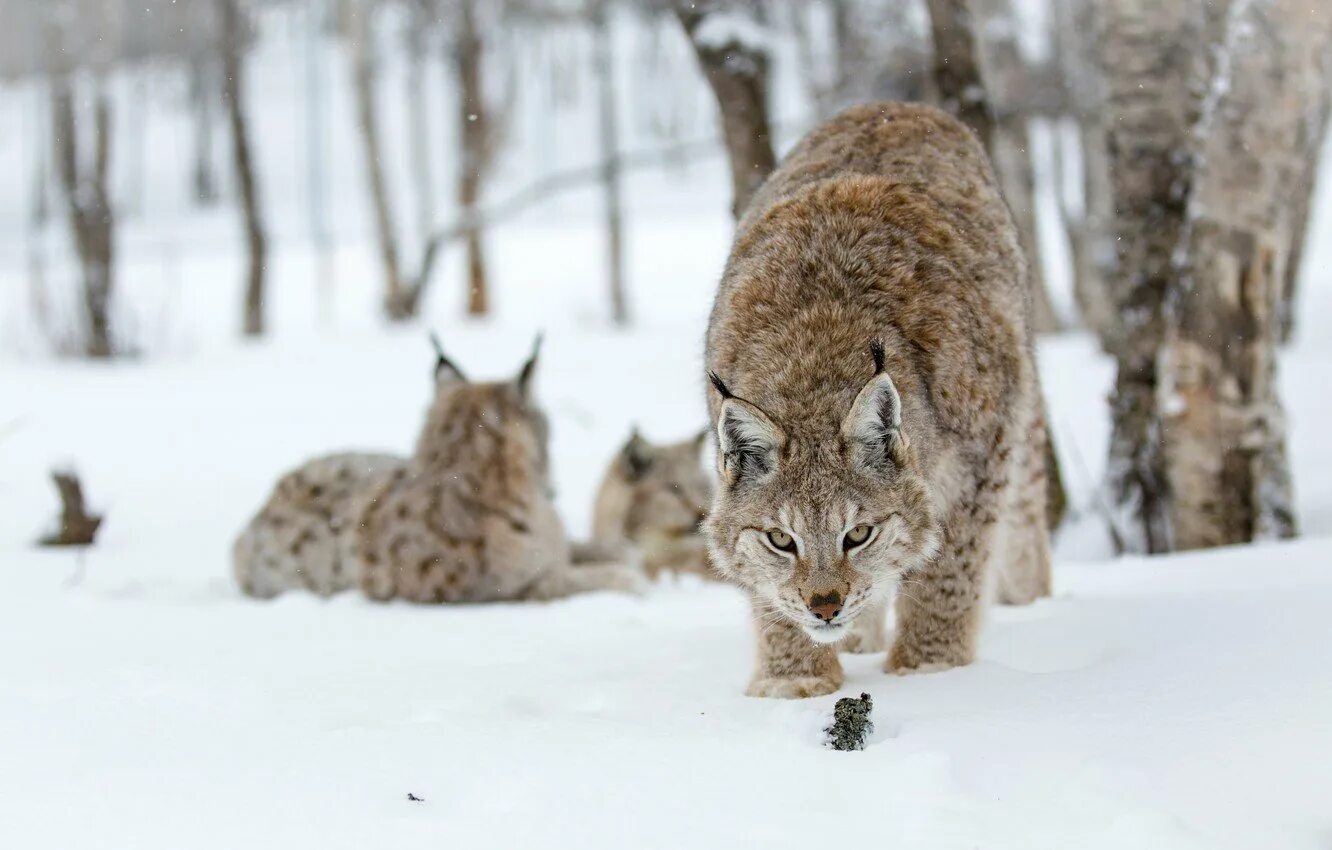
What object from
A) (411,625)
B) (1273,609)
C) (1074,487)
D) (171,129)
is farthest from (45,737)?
(171,129)

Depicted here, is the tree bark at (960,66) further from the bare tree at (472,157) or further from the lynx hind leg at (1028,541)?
the bare tree at (472,157)

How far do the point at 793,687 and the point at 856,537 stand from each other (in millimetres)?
559

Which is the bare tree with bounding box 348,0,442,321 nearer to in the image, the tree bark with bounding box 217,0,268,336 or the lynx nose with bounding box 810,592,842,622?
the tree bark with bounding box 217,0,268,336

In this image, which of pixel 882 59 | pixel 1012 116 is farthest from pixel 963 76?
pixel 1012 116

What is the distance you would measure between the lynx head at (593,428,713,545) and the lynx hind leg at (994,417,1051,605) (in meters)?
2.69

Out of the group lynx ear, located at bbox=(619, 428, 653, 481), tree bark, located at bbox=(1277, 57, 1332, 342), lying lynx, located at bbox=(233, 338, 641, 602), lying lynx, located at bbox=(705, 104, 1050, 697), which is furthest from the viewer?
tree bark, located at bbox=(1277, 57, 1332, 342)

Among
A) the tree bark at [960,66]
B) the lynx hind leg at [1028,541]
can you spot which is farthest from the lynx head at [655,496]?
the lynx hind leg at [1028,541]

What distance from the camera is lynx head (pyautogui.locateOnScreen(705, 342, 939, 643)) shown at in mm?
3715

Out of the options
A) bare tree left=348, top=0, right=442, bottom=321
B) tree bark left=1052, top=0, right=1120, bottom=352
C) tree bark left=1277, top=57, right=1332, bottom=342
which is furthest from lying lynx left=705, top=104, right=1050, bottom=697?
bare tree left=348, top=0, right=442, bottom=321

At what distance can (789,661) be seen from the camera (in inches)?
164

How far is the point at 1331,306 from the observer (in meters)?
14.2

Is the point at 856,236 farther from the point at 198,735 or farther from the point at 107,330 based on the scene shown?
the point at 107,330

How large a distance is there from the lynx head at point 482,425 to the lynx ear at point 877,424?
283 cm

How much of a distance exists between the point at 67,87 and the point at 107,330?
570cm
